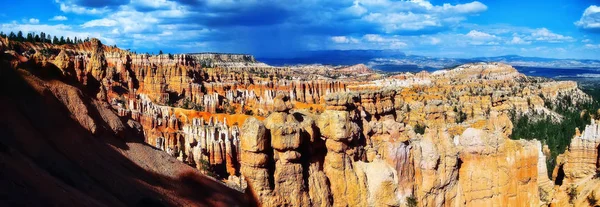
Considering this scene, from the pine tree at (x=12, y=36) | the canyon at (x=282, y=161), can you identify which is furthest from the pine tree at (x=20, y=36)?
the canyon at (x=282, y=161)

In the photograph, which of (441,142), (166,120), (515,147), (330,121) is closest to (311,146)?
(330,121)

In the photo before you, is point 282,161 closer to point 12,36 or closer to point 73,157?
point 73,157

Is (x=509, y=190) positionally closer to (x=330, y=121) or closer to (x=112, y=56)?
(x=330, y=121)

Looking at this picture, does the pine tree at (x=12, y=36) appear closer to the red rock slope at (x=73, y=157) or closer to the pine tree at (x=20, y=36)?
the pine tree at (x=20, y=36)

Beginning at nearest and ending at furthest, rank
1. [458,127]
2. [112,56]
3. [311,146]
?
[311,146], [458,127], [112,56]

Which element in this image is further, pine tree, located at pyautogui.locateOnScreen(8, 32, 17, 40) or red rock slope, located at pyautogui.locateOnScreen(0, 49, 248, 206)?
pine tree, located at pyautogui.locateOnScreen(8, 32, 17, 40)

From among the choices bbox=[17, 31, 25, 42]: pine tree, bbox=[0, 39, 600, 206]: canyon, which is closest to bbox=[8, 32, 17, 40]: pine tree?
bbox=[17, 31, 25, 42]: pine tree

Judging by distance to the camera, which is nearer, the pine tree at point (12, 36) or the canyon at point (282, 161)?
the canyon at point (282, 161)

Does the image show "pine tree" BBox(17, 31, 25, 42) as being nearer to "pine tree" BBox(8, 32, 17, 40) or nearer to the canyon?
"pine tree" BBox(8, 32, 17, 40)

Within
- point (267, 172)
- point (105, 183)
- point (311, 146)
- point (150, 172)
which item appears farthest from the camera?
point (150, 172)

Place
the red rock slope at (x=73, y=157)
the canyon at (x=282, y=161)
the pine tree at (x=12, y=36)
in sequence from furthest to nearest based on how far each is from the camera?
the pine tree at (x=12, y=36) → the canyon at (x=282, y=161) → the red rock slope at (x=73, y=157)

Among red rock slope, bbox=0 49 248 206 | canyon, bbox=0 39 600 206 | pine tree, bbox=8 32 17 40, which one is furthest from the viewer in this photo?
pine tree, bbox=8 32 17 40
